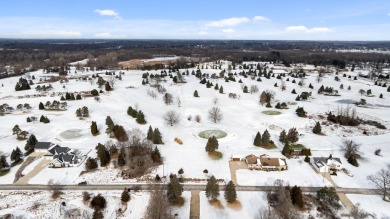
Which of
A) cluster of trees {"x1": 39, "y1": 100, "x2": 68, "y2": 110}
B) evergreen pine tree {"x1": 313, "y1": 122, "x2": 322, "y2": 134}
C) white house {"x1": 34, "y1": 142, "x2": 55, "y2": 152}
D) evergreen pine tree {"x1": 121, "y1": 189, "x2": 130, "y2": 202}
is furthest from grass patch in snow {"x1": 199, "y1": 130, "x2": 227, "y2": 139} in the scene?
cluster of trees {"x1": 39, "y1": 100, "x2": 68, "y2": 110}

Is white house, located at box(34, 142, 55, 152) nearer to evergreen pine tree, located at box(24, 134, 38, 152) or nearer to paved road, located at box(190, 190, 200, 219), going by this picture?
evergreen pine tree, located at box(24, 134, 38, 152)

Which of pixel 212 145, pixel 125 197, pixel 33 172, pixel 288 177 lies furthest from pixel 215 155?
pixel 33 172

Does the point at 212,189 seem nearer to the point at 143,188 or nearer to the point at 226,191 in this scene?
the point at 226,191

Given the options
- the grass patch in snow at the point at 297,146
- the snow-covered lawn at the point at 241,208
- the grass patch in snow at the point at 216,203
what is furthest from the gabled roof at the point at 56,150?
the grass patch in snow at the point at 297,146

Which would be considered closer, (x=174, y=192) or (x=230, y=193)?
(x=230, y=193)

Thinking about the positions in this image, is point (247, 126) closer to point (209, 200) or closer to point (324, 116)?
point (324, 116)

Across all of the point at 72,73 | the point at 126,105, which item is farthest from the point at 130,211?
the point at 72,73
